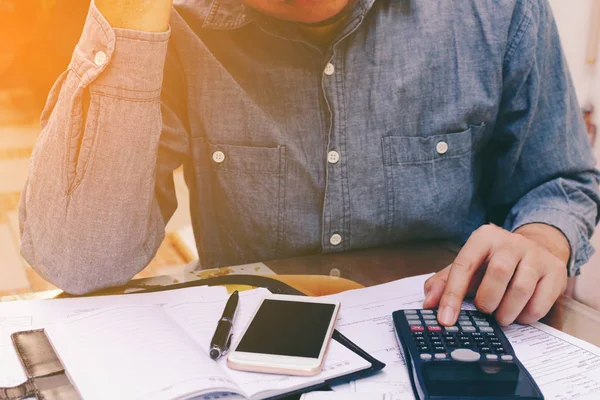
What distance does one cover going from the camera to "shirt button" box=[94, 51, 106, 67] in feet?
2.29

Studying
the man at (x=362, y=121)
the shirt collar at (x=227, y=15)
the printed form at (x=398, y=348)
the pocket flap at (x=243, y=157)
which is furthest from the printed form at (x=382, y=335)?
the shirt collar at (x=227, y=15)

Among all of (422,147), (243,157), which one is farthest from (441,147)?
(243,157)

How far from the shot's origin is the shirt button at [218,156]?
0.89 m

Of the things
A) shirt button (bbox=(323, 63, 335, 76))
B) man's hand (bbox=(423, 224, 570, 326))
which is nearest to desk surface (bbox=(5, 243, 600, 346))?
man's hand (bbox=(423, 224, 570, 326))

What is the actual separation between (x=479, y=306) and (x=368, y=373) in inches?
6.5

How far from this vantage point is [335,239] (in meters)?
0.86

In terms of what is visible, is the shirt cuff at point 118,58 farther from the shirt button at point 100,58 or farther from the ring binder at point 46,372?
the ring binder at point 46,372

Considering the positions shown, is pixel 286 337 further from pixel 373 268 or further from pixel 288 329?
pixel 373 268

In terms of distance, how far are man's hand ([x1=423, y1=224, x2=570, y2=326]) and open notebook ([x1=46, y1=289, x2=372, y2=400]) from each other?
14cm

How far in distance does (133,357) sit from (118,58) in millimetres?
372

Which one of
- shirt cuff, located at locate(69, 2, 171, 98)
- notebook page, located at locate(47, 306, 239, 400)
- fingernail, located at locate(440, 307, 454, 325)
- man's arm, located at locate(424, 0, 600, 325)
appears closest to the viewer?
notebook page, located at locate(47, 306, 239, 400)

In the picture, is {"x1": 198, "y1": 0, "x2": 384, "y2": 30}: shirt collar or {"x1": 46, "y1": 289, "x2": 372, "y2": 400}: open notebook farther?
{"x1": 198, "y1": 0, "x2": 384, "y2": 30}: shirt collar

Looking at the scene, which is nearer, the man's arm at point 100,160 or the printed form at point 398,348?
the printed form at point 398,348

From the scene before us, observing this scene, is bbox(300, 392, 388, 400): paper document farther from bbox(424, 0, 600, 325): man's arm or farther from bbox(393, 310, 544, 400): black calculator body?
bbox(424, 0, 600, 325): man's arm
